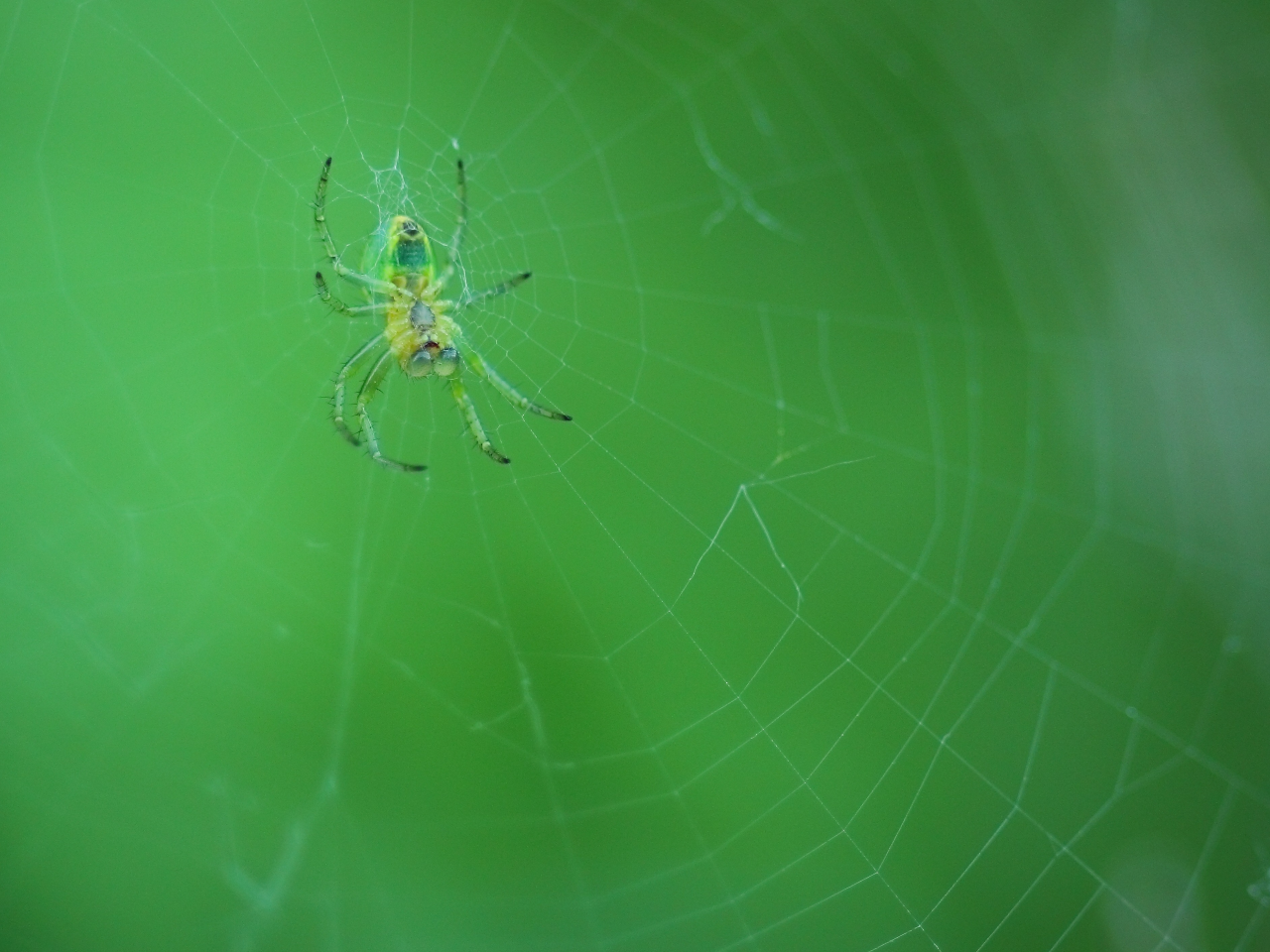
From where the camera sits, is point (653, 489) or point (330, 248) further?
point (653, 489)

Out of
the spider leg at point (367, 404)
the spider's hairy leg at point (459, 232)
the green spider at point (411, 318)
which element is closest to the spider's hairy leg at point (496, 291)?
the green spider at point (411, 318)

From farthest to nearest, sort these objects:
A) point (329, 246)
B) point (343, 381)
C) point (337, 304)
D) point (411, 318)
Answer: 1. point (411, 318)
2. point (343, 381)
3. point (337, 304)
4. point (329, 246)

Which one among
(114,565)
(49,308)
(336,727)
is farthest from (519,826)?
(49,308)

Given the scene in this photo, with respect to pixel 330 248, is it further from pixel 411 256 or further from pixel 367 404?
pixel 367 404

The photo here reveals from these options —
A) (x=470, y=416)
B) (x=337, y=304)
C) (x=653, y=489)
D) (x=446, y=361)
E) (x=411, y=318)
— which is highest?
(x=411, y=318)

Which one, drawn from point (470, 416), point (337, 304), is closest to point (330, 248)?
point (337, 304)

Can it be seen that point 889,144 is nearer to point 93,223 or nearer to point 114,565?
Answer: point 93,223

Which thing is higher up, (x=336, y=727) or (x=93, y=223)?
(x=93, y=223)
